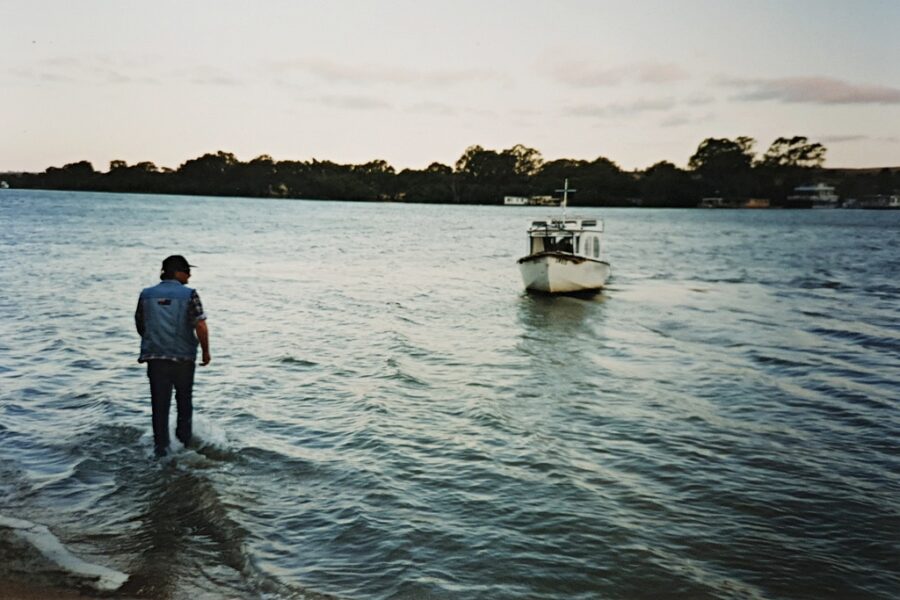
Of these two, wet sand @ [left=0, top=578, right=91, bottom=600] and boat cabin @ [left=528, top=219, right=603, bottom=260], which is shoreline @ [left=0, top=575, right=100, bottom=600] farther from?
boat cabin @ [left=528, top=219, right=603, bottom=260]

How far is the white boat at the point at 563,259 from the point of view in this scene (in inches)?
1184

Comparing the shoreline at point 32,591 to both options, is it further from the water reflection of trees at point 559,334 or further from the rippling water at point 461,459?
the water reflection of trees at point 559,334

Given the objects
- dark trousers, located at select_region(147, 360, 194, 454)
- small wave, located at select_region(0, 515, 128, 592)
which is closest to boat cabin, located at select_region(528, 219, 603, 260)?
dark trousers, located at select_region(147, 360, 194, 454)

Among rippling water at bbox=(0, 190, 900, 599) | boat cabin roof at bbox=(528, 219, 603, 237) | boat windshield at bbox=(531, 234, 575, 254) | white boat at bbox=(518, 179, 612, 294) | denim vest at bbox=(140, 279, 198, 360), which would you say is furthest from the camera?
boat windshield at bbox=(531, 234, 575, 254)

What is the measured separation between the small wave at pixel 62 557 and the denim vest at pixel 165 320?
226 centimetres

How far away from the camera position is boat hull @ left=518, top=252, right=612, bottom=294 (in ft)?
98.3

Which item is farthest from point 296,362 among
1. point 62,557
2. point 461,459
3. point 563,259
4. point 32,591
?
point 563,259

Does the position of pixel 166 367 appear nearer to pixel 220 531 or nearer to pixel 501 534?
pixel 220 531

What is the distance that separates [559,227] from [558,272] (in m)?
2.83

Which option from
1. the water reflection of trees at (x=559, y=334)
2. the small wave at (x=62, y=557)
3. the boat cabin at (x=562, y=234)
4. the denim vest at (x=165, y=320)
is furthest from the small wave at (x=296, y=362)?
the boat cabin at (x=562, y=234)

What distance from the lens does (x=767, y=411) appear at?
1330cm

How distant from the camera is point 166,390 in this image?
8.80m

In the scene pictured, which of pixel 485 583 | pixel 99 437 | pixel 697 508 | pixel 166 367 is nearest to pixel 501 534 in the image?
pixel 485 583

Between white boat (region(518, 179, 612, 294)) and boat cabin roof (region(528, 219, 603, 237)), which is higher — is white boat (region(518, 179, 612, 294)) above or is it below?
below
